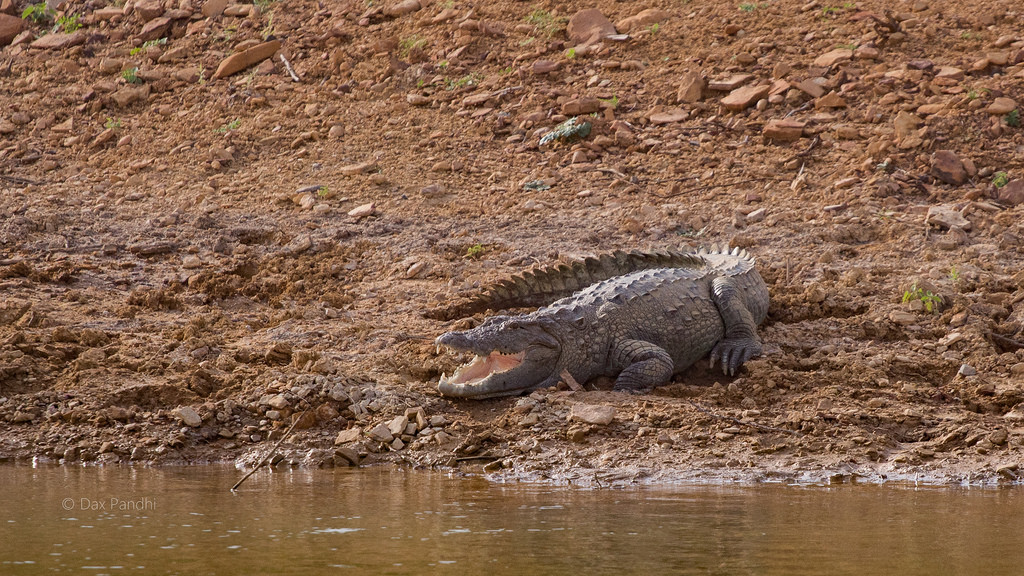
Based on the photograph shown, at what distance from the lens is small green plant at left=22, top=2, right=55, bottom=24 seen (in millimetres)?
14609

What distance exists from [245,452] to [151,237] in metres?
4.08

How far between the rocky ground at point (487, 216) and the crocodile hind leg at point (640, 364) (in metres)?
0.22

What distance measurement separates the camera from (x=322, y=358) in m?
6.84

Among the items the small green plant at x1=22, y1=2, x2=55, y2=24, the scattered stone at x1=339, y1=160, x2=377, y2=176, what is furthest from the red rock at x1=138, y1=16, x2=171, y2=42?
the scattered stone at x1=339, y1=160, x2=377, y2=176

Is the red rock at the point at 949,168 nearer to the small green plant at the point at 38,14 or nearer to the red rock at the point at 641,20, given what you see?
the red rock at the point at 641,20

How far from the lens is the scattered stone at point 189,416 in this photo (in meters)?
6.28

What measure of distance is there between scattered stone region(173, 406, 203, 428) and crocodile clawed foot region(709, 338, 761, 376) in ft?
11.1

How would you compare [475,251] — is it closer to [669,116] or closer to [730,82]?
[669,116]

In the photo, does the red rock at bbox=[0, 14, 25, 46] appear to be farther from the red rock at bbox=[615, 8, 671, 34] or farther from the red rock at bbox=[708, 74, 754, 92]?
the red rock at bbox=[708, 74, 754, 92]

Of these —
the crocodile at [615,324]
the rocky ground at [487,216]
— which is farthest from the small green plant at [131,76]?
the crocodile at [615,324]

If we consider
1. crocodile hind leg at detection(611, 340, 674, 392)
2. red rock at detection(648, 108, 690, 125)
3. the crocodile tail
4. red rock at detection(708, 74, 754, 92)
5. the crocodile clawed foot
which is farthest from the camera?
red rock at detection(708, 74, 754, 92)

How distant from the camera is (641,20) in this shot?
41.0 feet

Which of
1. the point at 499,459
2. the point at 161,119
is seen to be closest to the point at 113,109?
the point at 161,119

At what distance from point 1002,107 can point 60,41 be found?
11.5 meters
